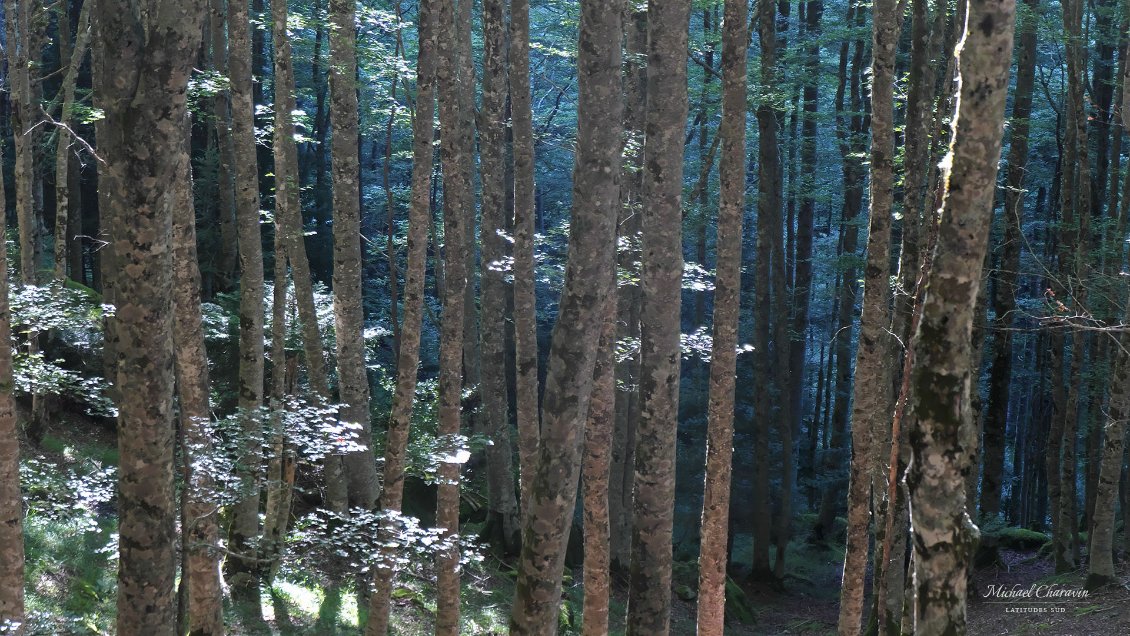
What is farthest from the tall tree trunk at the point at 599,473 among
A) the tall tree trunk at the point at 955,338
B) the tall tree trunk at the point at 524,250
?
the tall tree trunk at the point at 955,338

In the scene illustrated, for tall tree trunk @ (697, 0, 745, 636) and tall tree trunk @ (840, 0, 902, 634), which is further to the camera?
tall tree trunk @ (840, 0, 902, 634)

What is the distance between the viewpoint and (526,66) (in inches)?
447

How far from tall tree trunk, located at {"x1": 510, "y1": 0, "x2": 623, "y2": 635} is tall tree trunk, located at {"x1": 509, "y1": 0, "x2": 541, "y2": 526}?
192 inches

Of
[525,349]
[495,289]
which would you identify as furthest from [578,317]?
[495,289]

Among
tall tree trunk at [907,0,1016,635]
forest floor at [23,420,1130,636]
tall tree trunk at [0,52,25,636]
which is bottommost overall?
forest floor at [23,420,1130,636]

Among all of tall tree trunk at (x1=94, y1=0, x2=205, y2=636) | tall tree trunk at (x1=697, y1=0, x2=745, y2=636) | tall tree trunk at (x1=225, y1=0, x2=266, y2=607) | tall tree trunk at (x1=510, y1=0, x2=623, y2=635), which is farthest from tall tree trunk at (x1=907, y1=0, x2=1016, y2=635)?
tall tree trunk at (x1=225, y1=0, x2=266, y2=607)

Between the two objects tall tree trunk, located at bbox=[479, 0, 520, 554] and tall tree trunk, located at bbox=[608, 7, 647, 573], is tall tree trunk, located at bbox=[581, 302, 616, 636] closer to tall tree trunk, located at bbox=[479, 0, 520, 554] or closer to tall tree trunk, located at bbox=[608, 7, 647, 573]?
tall tree trunk, located at bbox=[608, 7, 647, 573]

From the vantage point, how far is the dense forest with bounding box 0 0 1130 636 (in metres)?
4.46

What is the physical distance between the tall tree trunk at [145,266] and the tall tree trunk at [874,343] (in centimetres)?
748

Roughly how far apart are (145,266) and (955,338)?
160 inches

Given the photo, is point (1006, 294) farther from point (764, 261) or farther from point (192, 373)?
point (192, 373)

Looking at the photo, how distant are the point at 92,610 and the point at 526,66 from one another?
820cm

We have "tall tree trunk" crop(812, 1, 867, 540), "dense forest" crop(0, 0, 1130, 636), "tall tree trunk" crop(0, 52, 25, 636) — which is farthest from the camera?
"tall tree trunk" crop(812, 1, 867, 540)

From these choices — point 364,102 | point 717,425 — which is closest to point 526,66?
point 717,425
